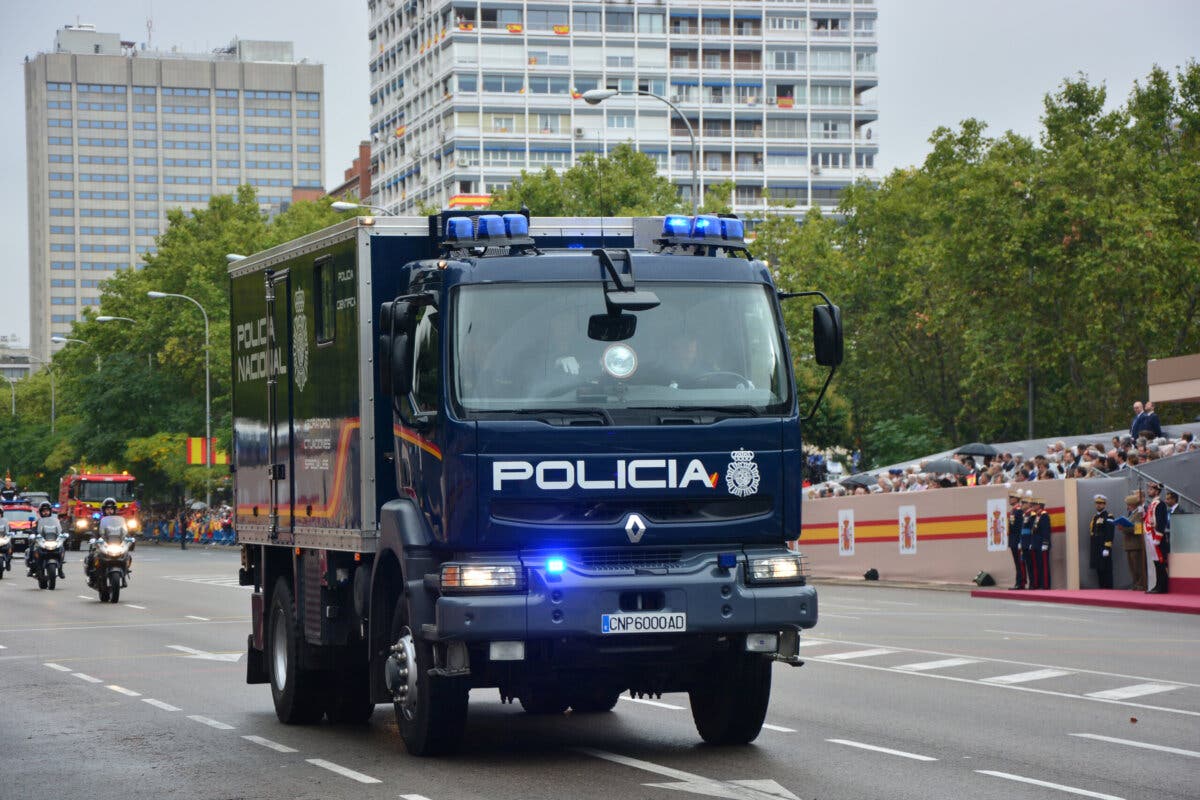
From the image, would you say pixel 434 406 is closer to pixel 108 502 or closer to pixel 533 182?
pixel 108 502

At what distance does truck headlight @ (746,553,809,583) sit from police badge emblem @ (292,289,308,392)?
13.1ft

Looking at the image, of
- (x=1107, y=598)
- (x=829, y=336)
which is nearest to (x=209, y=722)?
(x=829, y=336)

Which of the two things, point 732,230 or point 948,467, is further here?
point 948,467

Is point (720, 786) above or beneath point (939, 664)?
above

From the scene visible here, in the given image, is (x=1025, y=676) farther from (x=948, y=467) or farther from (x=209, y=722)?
(x=948, y=467)

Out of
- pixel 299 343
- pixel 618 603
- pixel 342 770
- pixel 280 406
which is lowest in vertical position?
pixel 342 770

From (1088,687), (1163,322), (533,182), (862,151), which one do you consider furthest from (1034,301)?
(862,151)

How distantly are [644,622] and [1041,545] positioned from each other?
23.4 m

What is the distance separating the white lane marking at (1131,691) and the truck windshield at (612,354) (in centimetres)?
584

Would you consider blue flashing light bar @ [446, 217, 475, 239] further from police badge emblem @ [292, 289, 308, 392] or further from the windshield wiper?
police badge emblem @ [292, 289, 308, 392]

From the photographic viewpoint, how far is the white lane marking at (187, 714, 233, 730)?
47.1 feet

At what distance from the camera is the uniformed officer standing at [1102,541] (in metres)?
32.2

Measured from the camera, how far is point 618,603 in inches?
436

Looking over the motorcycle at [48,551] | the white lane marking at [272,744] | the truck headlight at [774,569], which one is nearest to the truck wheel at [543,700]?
the truck headlight at [774,569]
